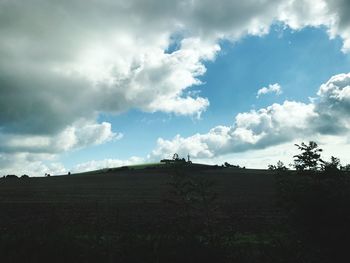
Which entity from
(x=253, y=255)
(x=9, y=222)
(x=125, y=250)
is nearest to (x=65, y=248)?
(x=125, y=250)

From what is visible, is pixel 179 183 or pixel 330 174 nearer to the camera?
pixel 179 183

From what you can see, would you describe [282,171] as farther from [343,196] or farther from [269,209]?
[269,209]

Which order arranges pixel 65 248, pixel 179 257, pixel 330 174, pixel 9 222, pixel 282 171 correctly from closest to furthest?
pixel 179 257 → pixel 65 248 → pixel 330 174 → pixel 282 171 → pixel 9 222

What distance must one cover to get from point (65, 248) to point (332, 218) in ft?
21.7

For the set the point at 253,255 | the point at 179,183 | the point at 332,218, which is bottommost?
the point at 253,255

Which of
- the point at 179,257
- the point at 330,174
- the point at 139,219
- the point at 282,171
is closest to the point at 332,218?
the point at 330,174

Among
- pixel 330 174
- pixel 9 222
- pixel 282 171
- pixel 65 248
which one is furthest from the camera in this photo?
pixel 9 222

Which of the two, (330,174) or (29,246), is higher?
(330,174)

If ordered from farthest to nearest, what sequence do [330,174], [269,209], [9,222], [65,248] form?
[269,209]
[9,222]
[330,174]
[65,248]

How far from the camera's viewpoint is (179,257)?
9.58 meters

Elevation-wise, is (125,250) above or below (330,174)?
below

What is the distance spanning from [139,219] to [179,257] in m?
20.7

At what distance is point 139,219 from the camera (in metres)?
29.8

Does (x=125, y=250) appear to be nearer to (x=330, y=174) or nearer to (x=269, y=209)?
(x=330, y=174)
